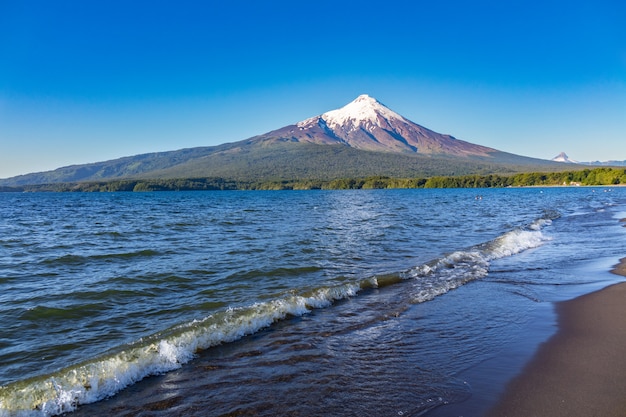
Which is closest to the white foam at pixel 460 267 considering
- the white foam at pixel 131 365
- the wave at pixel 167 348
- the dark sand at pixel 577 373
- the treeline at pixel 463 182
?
the wave at pixel 167 348

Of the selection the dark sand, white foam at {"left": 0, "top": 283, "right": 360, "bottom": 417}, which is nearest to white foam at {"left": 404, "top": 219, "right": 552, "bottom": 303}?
the dark sand

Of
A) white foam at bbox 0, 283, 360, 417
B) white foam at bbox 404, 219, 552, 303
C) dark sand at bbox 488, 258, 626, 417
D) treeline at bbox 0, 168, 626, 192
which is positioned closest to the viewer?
dark sand at bbox 488, 258, 626, 417

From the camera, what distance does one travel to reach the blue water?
624 centimetres

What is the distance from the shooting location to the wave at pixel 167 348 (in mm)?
6211

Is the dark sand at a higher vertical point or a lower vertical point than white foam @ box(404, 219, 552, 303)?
higher

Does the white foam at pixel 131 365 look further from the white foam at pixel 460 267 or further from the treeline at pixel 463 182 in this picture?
the treeline at pixel 463 182

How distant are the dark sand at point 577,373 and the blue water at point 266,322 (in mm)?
706

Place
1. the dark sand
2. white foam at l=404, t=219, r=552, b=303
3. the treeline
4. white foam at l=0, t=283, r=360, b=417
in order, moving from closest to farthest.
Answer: the dark sand < white foam at l=0, t=283, r=360, b=417 < white foam at l=404, t=219, r=552, b=303 < the treeline

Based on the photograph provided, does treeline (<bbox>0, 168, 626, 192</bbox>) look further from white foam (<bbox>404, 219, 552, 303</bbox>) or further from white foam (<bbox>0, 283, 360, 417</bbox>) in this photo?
white foam (<bbox>0, 283, 360, 417</bbox>)

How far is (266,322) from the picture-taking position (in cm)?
961

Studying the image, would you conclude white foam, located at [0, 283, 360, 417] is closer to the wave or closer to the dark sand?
the wave

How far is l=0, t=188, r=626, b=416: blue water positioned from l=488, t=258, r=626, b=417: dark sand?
706 mm

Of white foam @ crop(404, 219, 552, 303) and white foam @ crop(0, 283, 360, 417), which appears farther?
white foam @ crop(404, 219, 552, 303)

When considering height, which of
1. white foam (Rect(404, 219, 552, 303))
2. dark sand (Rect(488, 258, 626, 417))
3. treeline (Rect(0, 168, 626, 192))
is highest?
treeline (Rect(0, 168, 626, 192))
